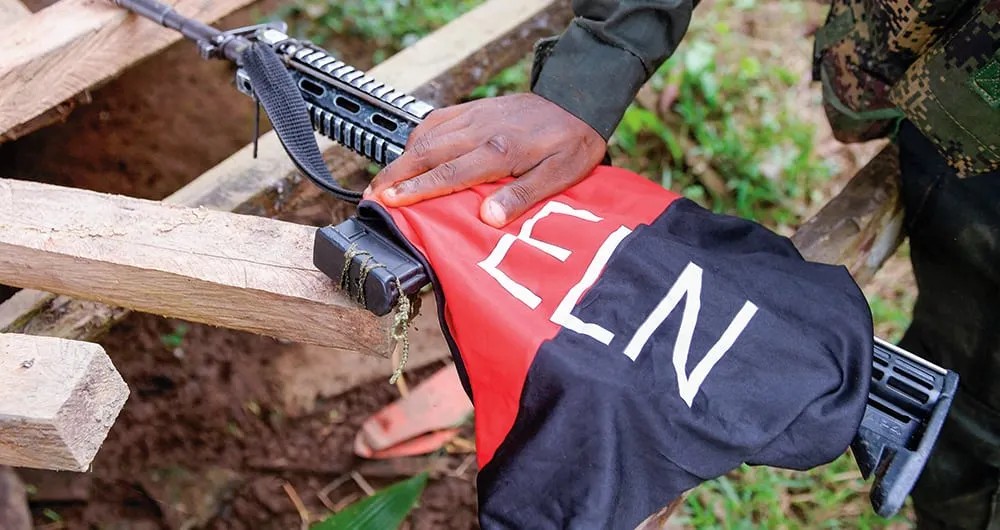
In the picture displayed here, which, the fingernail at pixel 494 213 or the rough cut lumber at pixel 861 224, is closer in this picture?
the fingernail at pixel 494 213

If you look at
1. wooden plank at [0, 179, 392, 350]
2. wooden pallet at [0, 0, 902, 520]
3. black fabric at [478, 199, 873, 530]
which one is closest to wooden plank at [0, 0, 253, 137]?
wooden pallet at [0, 0, 902, 520]

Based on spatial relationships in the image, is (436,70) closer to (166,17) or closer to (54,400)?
(166,17)

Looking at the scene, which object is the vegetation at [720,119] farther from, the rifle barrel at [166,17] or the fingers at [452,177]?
the fingers at [452,177]

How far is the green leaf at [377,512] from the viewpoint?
1.59 m

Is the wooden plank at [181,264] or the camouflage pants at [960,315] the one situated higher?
the wooden plank at [181,264]

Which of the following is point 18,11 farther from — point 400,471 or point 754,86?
point 754,86

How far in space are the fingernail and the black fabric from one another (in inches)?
6.8

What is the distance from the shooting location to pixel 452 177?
4.10 feet

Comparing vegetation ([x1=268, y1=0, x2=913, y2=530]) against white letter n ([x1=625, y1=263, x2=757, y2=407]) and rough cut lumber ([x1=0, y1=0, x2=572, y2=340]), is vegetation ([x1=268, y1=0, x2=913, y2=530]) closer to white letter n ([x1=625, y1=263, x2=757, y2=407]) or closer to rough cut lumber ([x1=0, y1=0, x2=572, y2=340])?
rough cut lumber ([x1=0, y1=0, x2=572, y2=340])

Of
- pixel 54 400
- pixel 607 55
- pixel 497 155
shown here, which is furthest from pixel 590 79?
pixel 54 400

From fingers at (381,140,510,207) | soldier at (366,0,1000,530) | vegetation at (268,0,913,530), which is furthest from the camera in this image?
vegetation at (268,0,913,530)

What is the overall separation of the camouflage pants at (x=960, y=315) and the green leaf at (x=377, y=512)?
1.09 meters

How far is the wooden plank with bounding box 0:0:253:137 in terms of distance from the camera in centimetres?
150

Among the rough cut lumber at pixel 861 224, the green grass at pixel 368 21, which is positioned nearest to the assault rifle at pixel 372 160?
the rough cut lumber at pixel 861 224
